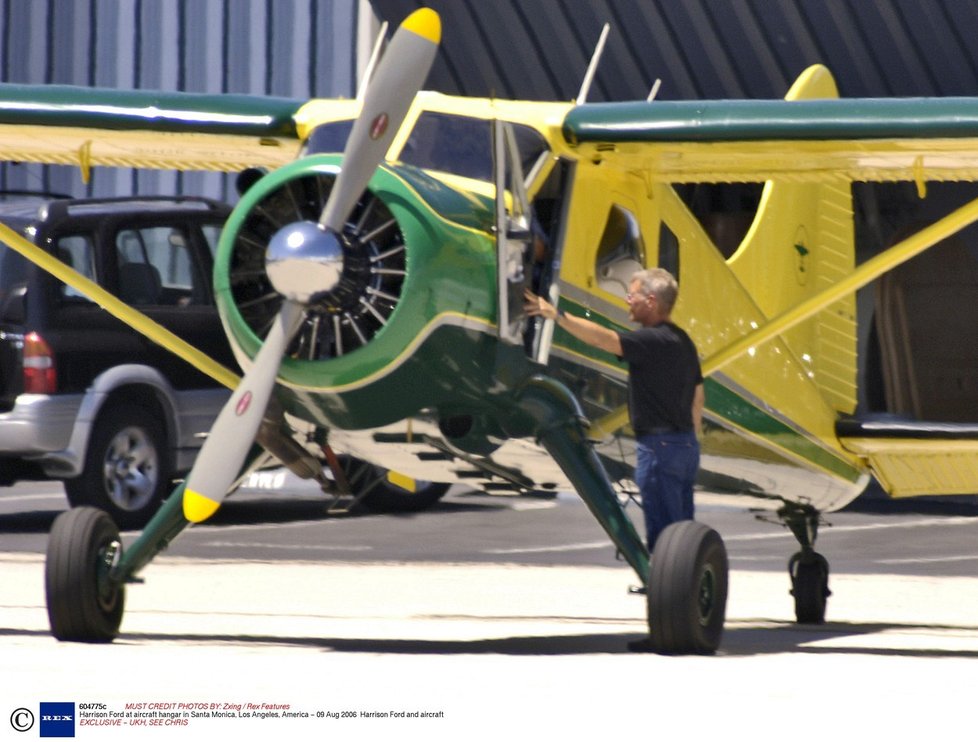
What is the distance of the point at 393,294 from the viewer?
7703 millimetres

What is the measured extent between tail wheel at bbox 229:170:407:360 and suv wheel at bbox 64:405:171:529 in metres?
6.35

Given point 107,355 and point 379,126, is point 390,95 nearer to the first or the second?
point 379,126

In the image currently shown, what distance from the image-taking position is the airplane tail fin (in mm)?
10914

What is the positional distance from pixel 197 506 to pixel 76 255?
Result: 6363 mm

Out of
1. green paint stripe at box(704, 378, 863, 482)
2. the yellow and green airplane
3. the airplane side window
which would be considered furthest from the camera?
green paint stripe at box(704, 378, 863, 482)

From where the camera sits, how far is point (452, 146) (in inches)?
336

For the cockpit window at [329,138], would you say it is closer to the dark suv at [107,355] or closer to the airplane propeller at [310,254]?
the airplane propeller at [310,254]

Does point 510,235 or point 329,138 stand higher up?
point 329,138

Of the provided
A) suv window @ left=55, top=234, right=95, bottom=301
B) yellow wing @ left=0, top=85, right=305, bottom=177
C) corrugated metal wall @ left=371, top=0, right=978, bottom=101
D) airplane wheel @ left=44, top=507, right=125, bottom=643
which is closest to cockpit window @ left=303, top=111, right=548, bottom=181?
yellow wing @ left=0, top=85, right=305, bottom=177

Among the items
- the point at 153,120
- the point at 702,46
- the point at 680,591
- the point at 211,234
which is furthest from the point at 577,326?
the point at 702,46

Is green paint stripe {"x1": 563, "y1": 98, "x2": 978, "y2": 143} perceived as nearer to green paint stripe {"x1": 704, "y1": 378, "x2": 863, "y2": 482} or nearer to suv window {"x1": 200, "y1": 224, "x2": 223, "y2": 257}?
green paint stripe {"x1": 704, "y1": 378, "x2": 863, "y2": 482}

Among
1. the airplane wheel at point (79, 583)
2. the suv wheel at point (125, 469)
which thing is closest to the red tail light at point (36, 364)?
the suv wheel at point (125, 469)

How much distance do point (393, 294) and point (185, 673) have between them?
1.65 m

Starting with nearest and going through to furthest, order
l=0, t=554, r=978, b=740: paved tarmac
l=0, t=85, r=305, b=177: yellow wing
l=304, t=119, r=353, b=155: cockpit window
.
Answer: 1. l=0, t=554, r=978, b=740: paved tarmac
2. l=304, t=119, r=353, b=155: cockpit window
3. l=0, t=85, r=305, b=177: yellow wing
